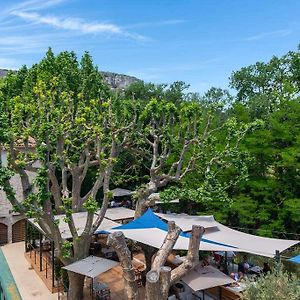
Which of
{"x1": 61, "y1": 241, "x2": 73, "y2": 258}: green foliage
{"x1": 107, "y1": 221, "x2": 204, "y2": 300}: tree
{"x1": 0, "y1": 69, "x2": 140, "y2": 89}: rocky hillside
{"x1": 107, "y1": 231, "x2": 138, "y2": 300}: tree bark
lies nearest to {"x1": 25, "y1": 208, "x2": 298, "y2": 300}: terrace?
{"x1": 61, "y1": 241, "x2": 73, "y2": 258}: green foliage

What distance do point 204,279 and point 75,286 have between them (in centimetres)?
480

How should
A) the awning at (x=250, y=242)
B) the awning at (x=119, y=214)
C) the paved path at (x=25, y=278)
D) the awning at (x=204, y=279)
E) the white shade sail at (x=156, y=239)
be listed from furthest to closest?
the awning at (x=119, y=214) → the paved path at (x=25, y=278) → the awning at (x=250, y=242) → the white shade sail at (x=156, y=239) → the awning at (x=204, y=279)

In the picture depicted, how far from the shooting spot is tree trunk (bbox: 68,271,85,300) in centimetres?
1289

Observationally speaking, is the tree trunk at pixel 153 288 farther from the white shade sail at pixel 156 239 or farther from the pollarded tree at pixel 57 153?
the pollarded tree at pixel 57 153

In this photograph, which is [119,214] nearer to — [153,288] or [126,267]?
[126,267]

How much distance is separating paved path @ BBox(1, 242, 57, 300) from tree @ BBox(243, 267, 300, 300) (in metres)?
8.24

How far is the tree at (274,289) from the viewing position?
873 centimetres

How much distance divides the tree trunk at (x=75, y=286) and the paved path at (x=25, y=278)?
1442 millimetres

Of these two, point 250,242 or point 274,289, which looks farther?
point 250,242

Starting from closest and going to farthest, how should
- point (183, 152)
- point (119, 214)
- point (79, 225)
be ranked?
point (79, 225) → point (183, 152) → point (119, 214)

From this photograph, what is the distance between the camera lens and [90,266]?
12211 millimetres

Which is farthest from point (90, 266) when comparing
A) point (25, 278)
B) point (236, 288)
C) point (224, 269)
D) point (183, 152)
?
point (183, 152)

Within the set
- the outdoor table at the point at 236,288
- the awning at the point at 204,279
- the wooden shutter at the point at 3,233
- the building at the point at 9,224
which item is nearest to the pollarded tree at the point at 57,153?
the awning at the point at 204,279

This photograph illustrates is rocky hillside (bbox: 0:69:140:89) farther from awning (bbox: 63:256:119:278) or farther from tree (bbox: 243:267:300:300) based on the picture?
tree (bbox: 243:267:300:300)
